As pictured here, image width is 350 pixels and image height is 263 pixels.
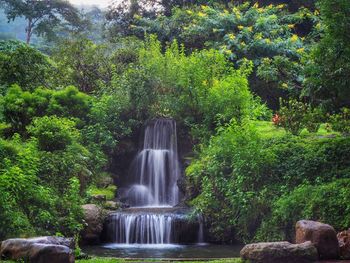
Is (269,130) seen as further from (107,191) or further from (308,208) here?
(107,191)

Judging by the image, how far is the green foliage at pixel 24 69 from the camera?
2070cm

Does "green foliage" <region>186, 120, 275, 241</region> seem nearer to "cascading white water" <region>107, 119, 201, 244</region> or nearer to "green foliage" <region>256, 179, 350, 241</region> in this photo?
"green foliage" <region>256, 179, 350, 241</region>

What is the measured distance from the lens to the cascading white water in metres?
14.8

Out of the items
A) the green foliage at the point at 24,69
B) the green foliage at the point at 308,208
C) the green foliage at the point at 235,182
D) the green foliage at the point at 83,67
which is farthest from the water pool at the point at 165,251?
the green foliage at the point at 83,67

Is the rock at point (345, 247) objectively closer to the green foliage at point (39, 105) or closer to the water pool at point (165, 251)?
the water pool at point (165, 251)

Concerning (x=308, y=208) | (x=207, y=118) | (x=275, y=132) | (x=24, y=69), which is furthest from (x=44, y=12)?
(x=308, y=208)

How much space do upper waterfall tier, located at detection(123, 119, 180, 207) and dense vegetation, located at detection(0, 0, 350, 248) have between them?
617 mm

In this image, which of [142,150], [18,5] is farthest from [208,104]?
[18,5]

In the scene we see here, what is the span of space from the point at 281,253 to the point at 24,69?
15.7 metres

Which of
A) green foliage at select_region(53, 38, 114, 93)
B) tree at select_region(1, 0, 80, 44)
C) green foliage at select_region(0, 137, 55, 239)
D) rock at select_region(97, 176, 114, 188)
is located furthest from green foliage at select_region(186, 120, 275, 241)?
tree at select_region(1, 0, 80, 44)

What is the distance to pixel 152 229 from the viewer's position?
1480 centimetres

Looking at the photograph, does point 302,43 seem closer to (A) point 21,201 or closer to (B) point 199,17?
(B) point 199,17

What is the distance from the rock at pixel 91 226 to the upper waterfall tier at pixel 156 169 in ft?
13.4

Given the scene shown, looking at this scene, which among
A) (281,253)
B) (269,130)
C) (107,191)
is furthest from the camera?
(107,191)
